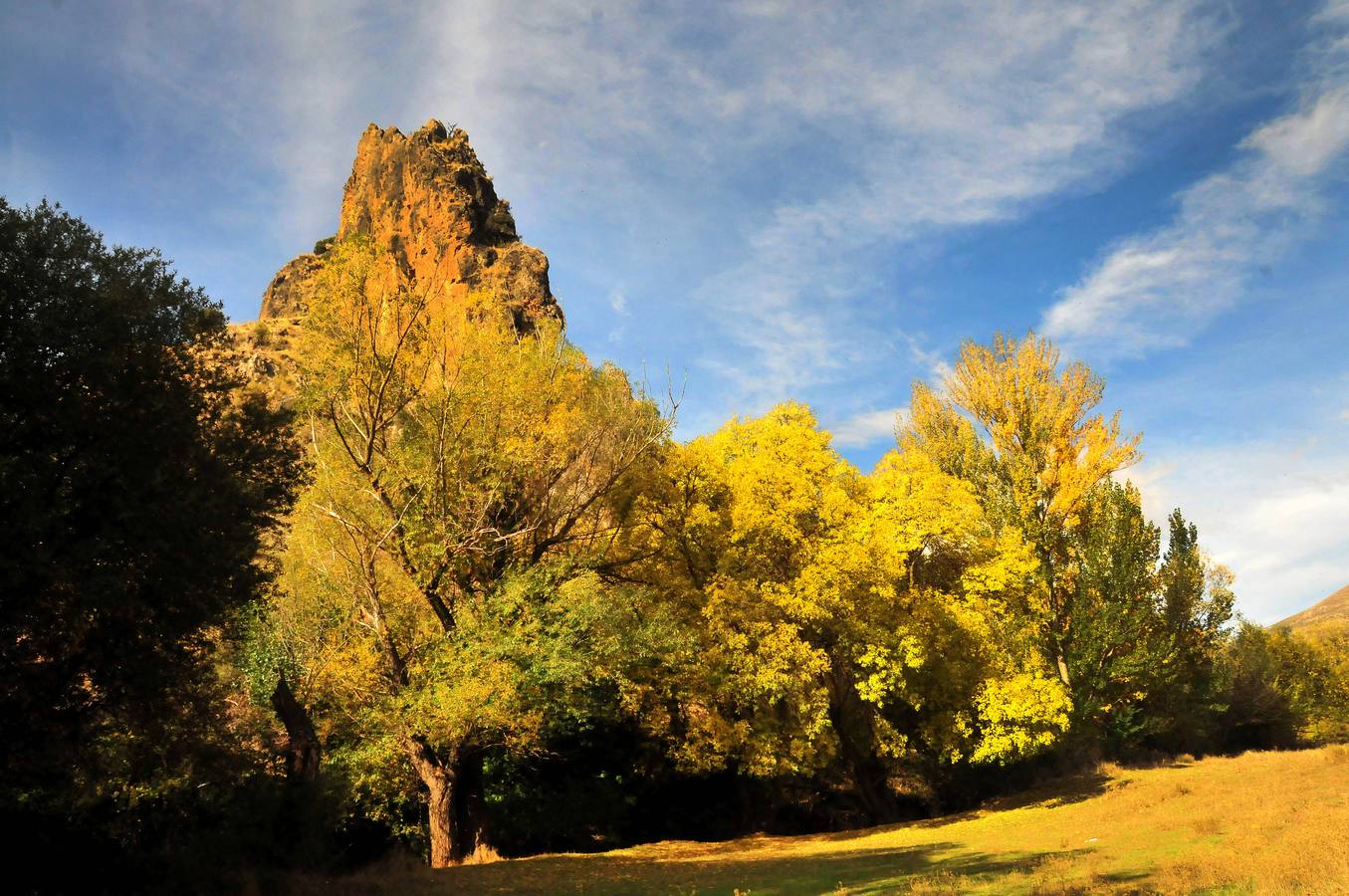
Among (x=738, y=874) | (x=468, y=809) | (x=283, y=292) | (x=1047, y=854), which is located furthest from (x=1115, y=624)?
(x=283, y=292)

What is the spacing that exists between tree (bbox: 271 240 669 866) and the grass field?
423 centimetres

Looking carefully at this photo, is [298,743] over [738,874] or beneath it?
over

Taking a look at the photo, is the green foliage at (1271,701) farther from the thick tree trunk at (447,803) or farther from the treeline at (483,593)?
the thick tree trunk at (447,803)

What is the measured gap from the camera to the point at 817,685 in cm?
2775

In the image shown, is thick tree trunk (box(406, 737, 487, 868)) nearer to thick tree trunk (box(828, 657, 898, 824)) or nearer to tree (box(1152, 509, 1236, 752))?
thick tree trunk (box(828, 657, 898, 824))

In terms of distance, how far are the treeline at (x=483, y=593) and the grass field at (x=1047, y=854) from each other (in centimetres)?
261

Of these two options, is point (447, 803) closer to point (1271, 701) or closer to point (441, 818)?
point (441, 818)

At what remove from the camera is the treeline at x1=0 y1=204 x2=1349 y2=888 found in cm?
1212

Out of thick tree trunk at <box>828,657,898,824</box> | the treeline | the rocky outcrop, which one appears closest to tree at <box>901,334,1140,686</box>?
the treeline

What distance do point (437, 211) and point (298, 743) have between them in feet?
363

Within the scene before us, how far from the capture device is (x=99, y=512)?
464 inches

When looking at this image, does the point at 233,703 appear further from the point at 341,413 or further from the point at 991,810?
the point at 991,810

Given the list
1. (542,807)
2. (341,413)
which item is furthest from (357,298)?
(542,807)

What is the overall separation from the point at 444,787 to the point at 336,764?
115 inches
